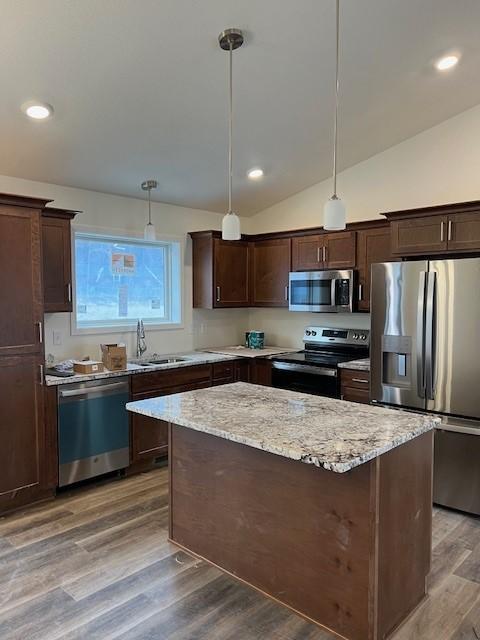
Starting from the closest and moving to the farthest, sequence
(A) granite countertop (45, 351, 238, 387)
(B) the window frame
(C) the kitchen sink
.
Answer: (A) granite countertop (45, 351, 238, 387), (B) the window frame, (C) the kitchen sink

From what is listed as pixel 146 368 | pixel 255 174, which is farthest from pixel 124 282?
pixel 255 174

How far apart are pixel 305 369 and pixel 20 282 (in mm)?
2518

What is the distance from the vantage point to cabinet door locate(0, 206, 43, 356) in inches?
127

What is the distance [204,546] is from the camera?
2682mm

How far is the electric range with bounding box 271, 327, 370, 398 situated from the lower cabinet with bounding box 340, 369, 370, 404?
6 centimetres

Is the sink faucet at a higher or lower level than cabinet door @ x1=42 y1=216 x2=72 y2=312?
lower

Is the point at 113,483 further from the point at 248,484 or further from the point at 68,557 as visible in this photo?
the point at 248,484

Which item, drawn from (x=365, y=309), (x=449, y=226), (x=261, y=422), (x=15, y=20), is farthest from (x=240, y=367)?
(x=15, y=20)

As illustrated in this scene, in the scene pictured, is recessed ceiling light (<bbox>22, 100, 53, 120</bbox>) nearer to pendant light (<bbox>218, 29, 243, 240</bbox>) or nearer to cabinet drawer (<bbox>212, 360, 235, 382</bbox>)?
pendant light (<bbox>218, 29, 243, 240</bbox>)

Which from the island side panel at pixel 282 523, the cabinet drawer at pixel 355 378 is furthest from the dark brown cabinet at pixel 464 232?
the island side panel at pixel 282 523

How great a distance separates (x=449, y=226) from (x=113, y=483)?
325 centimetres

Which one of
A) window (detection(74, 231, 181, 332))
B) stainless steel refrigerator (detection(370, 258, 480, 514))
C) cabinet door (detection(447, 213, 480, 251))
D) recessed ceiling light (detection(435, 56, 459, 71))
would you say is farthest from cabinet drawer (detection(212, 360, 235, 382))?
recessed ceiling light (detection(435, 56, 459, 71))

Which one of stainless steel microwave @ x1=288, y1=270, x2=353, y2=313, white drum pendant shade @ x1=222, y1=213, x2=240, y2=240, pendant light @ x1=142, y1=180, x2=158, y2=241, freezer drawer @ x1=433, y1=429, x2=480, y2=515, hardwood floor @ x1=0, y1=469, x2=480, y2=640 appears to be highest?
pendant light @ x1=142, y1=180, x2=158, y2=241

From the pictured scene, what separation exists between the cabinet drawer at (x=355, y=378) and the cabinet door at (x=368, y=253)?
2.32 ft
